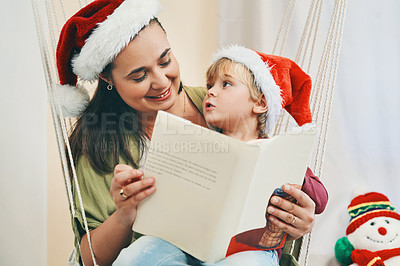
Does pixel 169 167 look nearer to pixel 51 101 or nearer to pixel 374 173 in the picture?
pixel 51 101

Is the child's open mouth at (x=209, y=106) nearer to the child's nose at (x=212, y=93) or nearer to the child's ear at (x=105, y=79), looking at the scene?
the child's nose at (x=212, y=93)

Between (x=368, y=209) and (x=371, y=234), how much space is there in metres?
0.09

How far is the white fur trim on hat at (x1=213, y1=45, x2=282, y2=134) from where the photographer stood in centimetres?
92

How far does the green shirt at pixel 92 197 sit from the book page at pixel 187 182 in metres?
0.13

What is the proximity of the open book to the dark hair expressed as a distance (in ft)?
0.56

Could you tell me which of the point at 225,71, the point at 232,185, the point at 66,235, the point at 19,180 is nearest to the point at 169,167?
the point at 232,185

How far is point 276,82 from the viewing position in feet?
3.12

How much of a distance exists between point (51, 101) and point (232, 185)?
0.45m

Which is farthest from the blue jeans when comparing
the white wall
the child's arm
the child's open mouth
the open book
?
the white wall

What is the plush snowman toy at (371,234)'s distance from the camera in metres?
1.29

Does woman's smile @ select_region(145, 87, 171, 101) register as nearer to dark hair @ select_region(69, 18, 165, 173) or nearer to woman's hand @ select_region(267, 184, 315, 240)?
dark hair @ select_region(69, 18, 165, 173)

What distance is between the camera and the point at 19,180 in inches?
53.3

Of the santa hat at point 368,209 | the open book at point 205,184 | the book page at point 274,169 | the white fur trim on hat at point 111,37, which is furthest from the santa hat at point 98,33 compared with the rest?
the santa hat at point 368,209

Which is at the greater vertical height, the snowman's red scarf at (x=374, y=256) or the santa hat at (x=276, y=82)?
the santa hat at (x=276, y=82)
